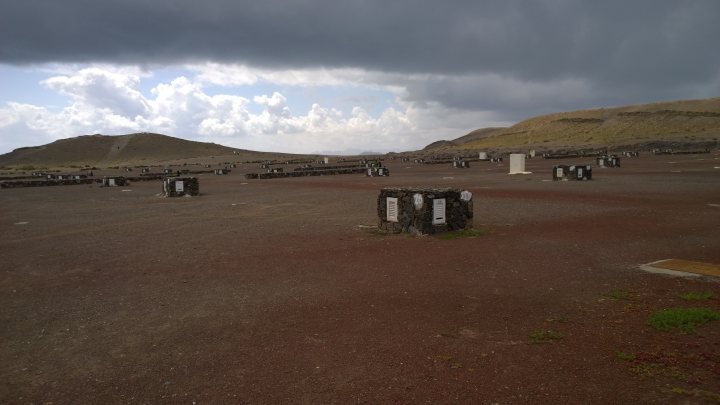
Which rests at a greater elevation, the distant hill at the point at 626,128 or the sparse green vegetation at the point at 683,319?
the distant hill at the point at 626,128

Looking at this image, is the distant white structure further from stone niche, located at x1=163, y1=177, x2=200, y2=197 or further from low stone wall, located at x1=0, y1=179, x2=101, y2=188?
low stone wall, located at x1=0, y1=179, x2=101, y2=188

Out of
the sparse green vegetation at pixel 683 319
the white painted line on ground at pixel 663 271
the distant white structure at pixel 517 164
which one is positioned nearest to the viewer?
the sparse green vegetation at pixel 683 319

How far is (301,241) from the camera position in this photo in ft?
39.7

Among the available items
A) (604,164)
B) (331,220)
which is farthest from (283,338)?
(604,164)

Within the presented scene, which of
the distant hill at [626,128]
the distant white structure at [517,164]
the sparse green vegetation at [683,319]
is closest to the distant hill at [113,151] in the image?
the distant hill at [626,128]

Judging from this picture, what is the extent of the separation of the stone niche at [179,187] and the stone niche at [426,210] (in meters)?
16.5

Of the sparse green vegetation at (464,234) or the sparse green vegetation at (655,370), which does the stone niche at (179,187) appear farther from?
the sparse green vegetation at (655,370)

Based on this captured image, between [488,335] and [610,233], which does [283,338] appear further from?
[610,233]

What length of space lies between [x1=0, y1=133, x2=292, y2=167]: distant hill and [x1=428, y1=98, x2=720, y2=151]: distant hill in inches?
2799

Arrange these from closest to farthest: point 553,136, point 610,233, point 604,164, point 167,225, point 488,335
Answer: point 488,335 → point 610,233 → point 167,225 → point 604,164 → point 553,136

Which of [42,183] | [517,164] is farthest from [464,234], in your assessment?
[42,183]

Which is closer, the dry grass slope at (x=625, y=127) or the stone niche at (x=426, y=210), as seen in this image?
the stone niche at (x=426, y=210)

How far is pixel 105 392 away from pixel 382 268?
17.1 ft

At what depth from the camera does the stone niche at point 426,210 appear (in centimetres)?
1236
